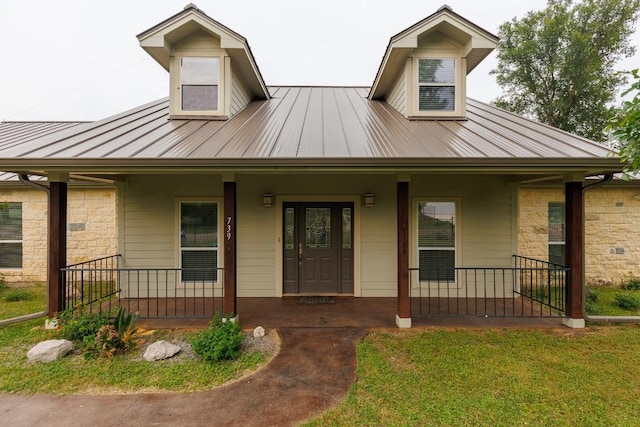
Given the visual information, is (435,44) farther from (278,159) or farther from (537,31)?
(537,31)

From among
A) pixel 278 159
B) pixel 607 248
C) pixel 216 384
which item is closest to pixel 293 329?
pixel 216 384

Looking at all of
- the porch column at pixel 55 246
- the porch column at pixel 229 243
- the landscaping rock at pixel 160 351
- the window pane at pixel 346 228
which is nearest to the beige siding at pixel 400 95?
the window pane at pixel 346 228

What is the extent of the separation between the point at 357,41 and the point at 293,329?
2639 cm

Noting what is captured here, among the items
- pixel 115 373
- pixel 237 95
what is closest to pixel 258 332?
pixel 115 373

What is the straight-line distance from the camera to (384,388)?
3.26 m

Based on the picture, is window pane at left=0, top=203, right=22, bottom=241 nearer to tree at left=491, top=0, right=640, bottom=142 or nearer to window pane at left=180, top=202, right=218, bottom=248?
window pane at left=180, top=202, right=218, bottom=248

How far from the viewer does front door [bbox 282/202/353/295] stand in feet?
21.7

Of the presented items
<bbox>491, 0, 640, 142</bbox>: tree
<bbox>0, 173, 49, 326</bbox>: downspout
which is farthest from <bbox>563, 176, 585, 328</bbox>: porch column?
<bbox>491, 0, 640, 142</bbox>: tree

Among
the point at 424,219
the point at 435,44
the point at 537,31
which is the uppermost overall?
the point at 537,31

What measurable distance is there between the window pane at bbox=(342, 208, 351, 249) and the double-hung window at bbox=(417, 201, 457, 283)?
1.50 meters

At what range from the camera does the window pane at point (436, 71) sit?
22.0 feet

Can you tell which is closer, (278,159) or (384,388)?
(384,388)

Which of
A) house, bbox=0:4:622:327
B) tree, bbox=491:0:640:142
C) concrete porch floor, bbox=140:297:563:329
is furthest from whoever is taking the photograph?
tree, bbox=491:0:640:142

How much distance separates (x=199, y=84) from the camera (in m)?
6.57
